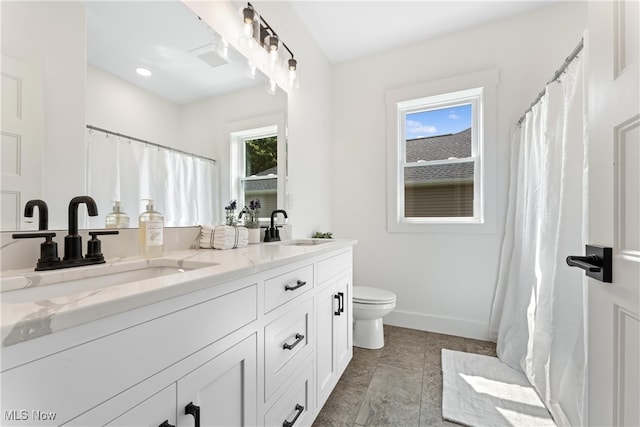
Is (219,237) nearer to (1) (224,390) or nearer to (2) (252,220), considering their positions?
(2) (252,220)

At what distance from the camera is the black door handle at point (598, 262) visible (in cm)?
64

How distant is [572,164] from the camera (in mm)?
1353

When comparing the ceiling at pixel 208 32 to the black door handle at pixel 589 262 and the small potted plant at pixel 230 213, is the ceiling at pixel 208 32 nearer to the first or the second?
the small potted plant at pixel 230 213

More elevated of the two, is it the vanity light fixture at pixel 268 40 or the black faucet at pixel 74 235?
the vanity light fixture at pixel 268 40

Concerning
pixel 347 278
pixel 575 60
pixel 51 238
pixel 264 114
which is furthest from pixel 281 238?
pixel 575 60

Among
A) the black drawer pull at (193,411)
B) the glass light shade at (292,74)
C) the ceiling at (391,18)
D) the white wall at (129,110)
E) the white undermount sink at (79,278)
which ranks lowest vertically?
the black drawer pull at (193,411)

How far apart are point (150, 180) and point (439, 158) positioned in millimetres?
2372

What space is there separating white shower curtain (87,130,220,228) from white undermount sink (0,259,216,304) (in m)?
0.23

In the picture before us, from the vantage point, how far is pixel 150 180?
1152 mm

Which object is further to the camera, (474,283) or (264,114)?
(474,283)

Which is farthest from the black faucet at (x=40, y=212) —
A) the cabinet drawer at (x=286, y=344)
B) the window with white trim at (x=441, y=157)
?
the window with white trim at (x=441, y=157)

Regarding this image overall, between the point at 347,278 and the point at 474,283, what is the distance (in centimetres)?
129

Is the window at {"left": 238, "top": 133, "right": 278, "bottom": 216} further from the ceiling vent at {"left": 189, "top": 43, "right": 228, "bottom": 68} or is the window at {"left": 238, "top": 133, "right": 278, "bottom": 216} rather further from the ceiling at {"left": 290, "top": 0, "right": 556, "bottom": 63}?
the ceiling at {"left": 290, "top": 0, "right": 556, "bottom": 63}

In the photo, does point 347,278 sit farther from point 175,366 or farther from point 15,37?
point 15,37
